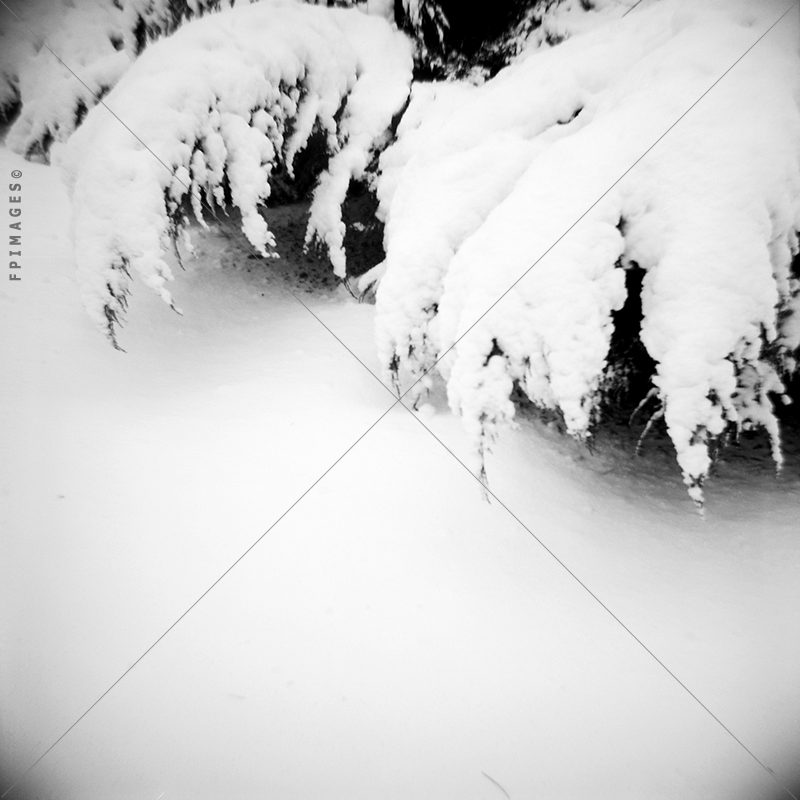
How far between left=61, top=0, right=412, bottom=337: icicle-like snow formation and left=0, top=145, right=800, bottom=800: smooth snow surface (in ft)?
1.53

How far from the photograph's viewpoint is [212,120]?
1303mm

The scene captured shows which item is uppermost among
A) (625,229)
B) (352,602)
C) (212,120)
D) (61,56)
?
(625,229)

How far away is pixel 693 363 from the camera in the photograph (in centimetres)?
84

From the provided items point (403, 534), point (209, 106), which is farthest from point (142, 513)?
point (209, 106)

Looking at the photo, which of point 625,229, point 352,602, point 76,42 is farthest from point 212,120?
point 352,602

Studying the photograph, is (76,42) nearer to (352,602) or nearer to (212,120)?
(212,120)

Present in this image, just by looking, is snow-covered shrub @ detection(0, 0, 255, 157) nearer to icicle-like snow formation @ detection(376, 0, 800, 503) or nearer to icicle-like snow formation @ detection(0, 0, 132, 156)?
icicle-like snow formation @ detection(0, 0, 132, 156)

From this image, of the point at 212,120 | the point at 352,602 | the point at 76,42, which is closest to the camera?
the point at 352,602

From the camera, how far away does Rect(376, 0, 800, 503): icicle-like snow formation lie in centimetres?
84

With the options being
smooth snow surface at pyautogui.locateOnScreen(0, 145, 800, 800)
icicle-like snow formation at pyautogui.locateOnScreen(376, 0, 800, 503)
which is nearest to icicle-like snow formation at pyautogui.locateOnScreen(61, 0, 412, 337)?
smooth snow surface at pyautogui.locateOnScreen(0, 145, 800, 800)

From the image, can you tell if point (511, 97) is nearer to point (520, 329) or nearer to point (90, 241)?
point (520, 329)

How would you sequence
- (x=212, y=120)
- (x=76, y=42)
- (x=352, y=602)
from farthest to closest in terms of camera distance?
1. (x=76, y=42)
2. (x=212, y=120)
3. (x=352, y=602)

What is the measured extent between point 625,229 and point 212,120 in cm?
148

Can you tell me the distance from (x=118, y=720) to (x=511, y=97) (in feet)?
6.80
